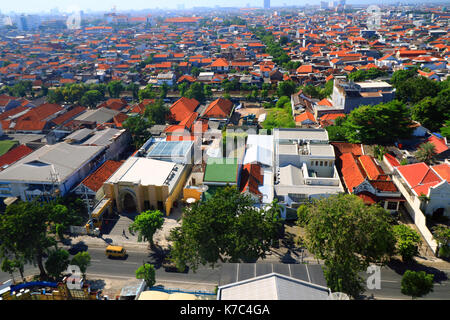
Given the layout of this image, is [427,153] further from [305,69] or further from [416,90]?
[305,69]

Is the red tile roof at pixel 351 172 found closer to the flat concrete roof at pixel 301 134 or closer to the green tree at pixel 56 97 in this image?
the flat concrete roof at pixel 301 134

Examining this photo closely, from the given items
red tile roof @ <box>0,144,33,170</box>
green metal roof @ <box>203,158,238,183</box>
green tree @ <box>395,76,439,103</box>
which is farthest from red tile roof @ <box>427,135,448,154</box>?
red tile roof @ <box>0,144,33,170</box>

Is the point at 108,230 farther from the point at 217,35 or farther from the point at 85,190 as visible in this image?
the point at 217,35

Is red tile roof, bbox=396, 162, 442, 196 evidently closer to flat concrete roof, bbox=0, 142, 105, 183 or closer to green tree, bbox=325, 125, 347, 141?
green tree, bbox=325, 125, 347, 141
